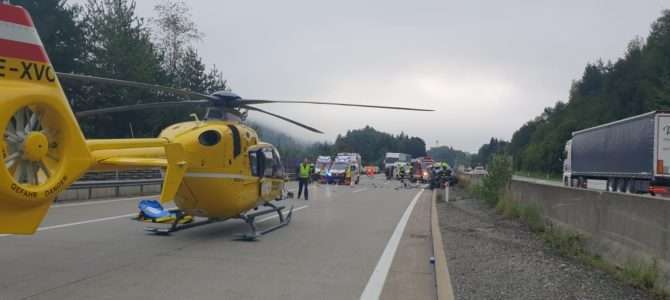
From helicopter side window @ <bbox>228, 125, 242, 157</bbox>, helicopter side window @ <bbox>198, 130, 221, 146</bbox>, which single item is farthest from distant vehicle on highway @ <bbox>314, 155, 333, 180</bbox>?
helicopter side window @ <bbox>198, 130, 221, 146</bbox>

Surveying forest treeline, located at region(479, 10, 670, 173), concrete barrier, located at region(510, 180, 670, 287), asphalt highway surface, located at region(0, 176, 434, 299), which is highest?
forest treeline, located at region(479, 10, 670, 173)

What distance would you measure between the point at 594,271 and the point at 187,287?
558 centimetres

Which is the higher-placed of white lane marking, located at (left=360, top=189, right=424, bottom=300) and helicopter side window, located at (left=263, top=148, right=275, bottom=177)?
helicopter side window, located at (left=263, top=148, right=275, bottom=177)

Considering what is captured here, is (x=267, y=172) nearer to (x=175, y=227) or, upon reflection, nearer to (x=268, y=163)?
(x=268, y=163)

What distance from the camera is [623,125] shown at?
2659 cm

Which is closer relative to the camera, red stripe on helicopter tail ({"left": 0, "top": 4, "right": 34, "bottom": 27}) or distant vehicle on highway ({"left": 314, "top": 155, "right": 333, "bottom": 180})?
red stripe on helicopter tail ({"left": 0, "top": 4, "right": 34, "bottom": 27})

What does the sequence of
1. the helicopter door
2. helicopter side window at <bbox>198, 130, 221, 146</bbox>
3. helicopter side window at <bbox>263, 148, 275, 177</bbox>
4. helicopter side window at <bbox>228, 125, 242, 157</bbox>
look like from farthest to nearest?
helicopter side window at <bbox>263, 148, 275, 177</bbox>, the helicopter door, helicopter side window at <bbox>228, 125, 242, 157</bbox>, helicopter side window at <bbox>198, 130, 221, 146</bbox>

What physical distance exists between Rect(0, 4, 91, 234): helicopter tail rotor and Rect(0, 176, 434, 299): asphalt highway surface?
1144 millimetres

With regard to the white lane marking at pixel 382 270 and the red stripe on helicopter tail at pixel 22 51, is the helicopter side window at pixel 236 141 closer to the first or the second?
the white lane marking at pixel 382 270

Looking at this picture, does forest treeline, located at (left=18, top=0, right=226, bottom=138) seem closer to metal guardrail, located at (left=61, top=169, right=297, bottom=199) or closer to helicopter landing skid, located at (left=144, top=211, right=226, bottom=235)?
metal guardrail, located at (left=61, top=169, right=297, bottom=199)

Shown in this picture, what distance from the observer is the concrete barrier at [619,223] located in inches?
285

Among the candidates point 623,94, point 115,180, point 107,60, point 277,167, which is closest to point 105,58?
point 107,60

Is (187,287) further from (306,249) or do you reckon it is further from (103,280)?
(306,249)

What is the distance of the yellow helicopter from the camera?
599 centimetres
